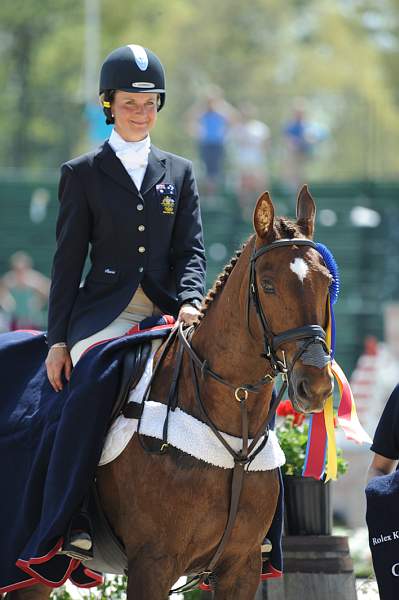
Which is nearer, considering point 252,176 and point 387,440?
point 387,440

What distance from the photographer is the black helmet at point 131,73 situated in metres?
6.55

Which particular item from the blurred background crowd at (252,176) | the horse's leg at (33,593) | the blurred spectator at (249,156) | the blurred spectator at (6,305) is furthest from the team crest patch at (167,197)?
the blurred spectator at (249,156)

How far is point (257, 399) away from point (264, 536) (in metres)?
0.67

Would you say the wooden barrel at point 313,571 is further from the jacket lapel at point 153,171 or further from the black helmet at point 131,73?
the black helmet at point 131,73

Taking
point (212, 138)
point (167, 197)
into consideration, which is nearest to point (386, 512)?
point (167, 197)

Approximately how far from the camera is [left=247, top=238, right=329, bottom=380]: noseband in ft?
18.0

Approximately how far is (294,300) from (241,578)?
55.5 inches

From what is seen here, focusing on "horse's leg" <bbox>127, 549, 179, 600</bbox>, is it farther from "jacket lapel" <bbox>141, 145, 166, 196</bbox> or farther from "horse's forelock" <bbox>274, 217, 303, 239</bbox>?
"jacket lapel" <bbox>141, 145, 166, 196</bbox>

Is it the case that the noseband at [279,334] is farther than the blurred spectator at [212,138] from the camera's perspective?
No

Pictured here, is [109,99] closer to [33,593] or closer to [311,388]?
[311,388]

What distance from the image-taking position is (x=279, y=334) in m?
5.61

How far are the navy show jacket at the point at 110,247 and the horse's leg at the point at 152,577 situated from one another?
1.19 meters

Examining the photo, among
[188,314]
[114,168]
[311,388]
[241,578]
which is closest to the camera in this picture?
[311,388]

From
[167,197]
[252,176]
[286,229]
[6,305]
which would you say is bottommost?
[286,229]
